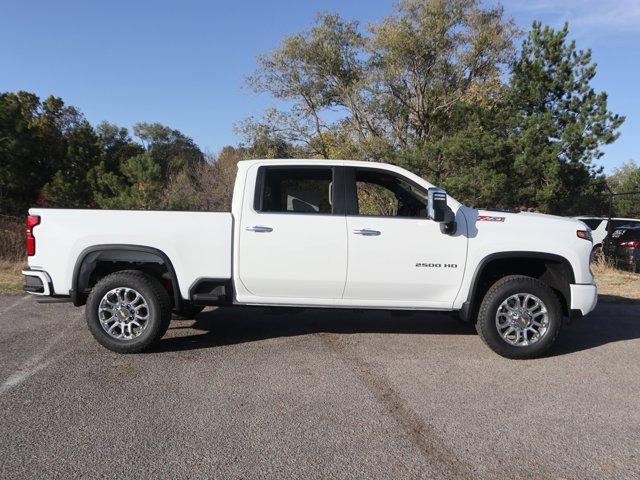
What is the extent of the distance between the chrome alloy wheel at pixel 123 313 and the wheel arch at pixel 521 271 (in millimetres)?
3291

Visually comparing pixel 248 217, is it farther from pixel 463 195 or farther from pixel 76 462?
pixel 463 195

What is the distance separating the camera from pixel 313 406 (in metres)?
4.16

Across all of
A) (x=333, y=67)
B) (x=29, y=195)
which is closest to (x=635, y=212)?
(x=333, y=67)

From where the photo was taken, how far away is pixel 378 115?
27.8 metres

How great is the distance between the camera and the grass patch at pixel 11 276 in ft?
29.7

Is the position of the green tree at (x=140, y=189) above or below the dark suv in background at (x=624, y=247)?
above

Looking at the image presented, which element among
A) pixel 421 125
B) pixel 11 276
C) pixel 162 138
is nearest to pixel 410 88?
pixel 421 125

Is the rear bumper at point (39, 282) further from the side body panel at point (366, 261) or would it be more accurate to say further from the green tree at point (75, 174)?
the green tree at point (75, 174)

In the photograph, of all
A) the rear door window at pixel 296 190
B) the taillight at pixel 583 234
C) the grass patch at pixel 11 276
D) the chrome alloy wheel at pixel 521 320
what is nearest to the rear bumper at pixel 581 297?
the chrome alloy wheel at pixel 521 320

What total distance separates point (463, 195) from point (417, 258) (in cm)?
1450

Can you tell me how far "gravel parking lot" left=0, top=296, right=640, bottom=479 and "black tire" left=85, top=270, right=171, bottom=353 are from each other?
150 millimetres

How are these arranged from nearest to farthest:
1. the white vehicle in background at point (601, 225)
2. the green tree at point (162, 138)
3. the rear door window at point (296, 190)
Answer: the rear door window at point (296, 190) < the white vehicle in background at point (601, 225) < the green tree at point (162, 138)

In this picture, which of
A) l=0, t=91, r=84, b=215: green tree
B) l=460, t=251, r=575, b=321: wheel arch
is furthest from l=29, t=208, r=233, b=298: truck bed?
l=0, t=91, r=84, b=215: green tree

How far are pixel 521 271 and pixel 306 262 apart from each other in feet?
8.05
